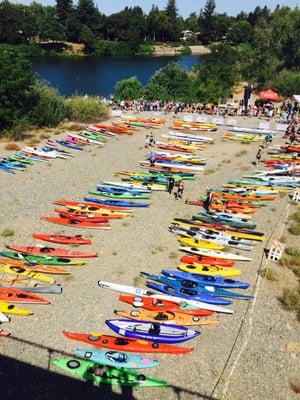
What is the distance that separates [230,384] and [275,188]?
17959 millimetres

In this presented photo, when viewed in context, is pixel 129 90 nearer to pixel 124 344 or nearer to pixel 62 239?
pixel 62 239

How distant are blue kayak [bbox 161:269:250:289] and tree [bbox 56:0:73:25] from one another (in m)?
121

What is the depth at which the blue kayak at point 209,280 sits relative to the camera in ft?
56.4

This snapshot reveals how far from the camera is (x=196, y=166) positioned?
32.2 m

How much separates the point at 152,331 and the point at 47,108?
29.9 m

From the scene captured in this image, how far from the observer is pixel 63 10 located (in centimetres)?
12306

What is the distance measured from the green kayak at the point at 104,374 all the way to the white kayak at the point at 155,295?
3856 millimetres

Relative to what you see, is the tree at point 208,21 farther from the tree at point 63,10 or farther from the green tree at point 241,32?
the tree at point 63,10

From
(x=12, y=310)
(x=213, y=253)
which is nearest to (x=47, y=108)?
(x=213, y=253)

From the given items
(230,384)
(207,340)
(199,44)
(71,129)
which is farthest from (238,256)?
(199,44)

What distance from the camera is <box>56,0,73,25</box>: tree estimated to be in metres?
123

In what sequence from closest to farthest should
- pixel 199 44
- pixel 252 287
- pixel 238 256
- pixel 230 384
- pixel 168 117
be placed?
pixel 230 384 → pixel 252 287 → pixel 238 256 → pixel 168 117 → pixel 199 44

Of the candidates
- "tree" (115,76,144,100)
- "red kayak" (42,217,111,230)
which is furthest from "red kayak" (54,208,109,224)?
"tree" (115,76,144,100)

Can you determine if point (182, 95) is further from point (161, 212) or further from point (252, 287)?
point (252, 287)
